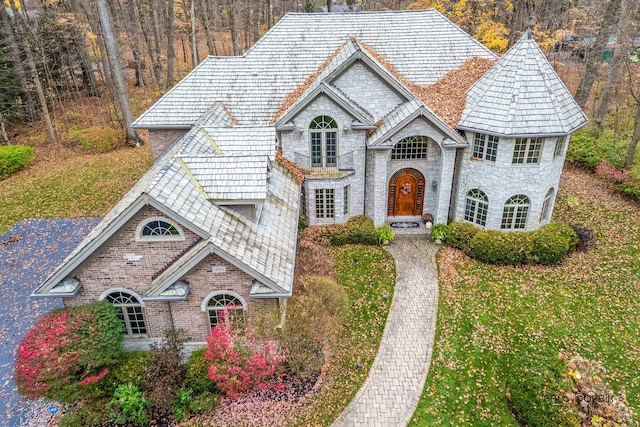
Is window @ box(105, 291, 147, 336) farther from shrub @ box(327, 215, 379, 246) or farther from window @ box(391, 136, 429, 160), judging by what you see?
window @ box(391, 136, 429, 160)

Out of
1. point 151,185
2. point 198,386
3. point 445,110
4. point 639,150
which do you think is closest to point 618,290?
point 445,110

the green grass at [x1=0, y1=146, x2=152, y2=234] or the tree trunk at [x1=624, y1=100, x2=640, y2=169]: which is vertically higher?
the tree trunk at [x1=624, y1=100, x2=640, y2=169]

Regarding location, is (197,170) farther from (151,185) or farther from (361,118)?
(361,118)

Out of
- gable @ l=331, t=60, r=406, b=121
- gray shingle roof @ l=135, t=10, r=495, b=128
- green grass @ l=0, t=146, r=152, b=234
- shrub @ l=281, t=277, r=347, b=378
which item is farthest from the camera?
green grass @ l=0, t=146, r=152, b=234

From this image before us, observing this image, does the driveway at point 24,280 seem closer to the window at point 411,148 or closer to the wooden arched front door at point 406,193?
the wooden arched front door at point 406,193

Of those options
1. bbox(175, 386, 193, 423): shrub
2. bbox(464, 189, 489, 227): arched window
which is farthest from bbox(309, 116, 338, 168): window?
bbox(175, 386, 193, 423): shrub

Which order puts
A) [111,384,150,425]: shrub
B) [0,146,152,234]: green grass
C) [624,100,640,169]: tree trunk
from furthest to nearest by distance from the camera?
[624,100,640,169]: tree trunk → [0,146,152,234]: green grass → [111,384,150,425]: shrub

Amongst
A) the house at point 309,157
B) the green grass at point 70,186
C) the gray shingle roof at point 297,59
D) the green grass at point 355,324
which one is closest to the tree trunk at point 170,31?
the green grass at point 70,186
